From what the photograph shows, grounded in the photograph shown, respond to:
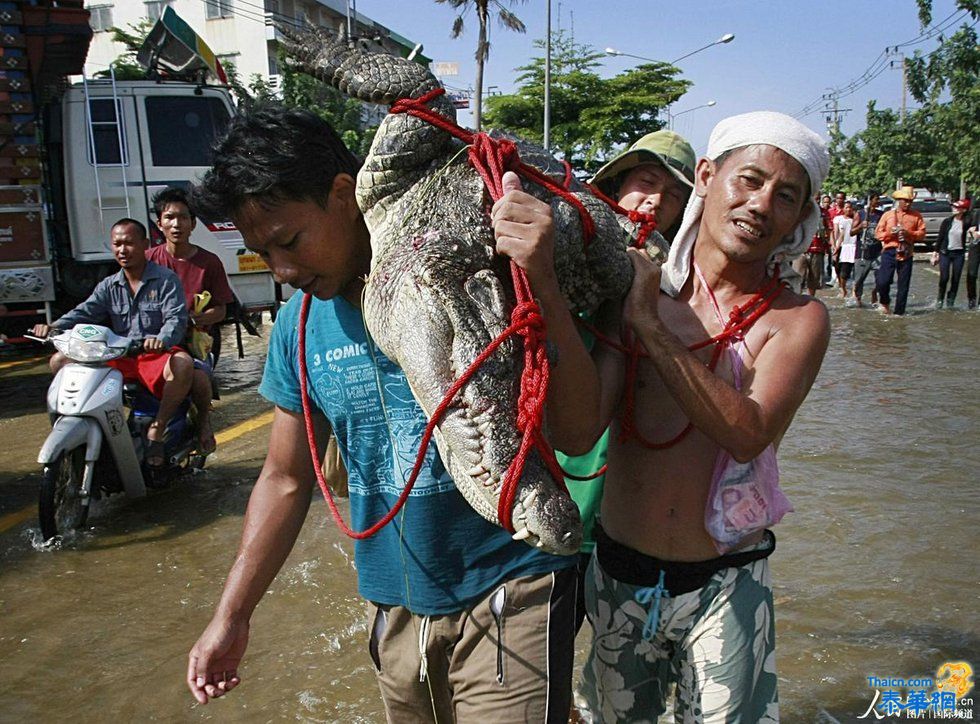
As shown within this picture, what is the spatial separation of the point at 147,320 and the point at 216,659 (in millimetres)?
3491

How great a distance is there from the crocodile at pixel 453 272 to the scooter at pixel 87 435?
10.8ft

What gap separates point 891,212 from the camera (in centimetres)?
1196

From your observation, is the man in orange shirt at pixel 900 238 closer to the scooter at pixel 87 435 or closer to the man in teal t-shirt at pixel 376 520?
the scooter at pixel 87 435

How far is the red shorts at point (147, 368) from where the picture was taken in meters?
4.80

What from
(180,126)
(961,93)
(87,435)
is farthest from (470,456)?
(961,93)

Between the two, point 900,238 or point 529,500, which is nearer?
point 529,500

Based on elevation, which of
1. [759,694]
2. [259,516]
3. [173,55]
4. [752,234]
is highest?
[173,55]

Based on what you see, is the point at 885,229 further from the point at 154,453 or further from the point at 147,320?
the point at 154,453

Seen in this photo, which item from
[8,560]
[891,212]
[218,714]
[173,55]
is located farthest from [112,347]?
[891,212]

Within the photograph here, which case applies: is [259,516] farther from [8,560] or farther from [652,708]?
[8,560]

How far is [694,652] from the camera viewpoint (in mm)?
1823

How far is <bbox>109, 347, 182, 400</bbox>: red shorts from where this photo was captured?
4.80m

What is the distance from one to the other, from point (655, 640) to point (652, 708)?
172 mm

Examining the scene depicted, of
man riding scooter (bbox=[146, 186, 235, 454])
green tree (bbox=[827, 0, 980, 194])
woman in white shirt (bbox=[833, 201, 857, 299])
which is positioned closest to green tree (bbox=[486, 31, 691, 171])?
green tree (bbox=[827, 0, 980, 194])
